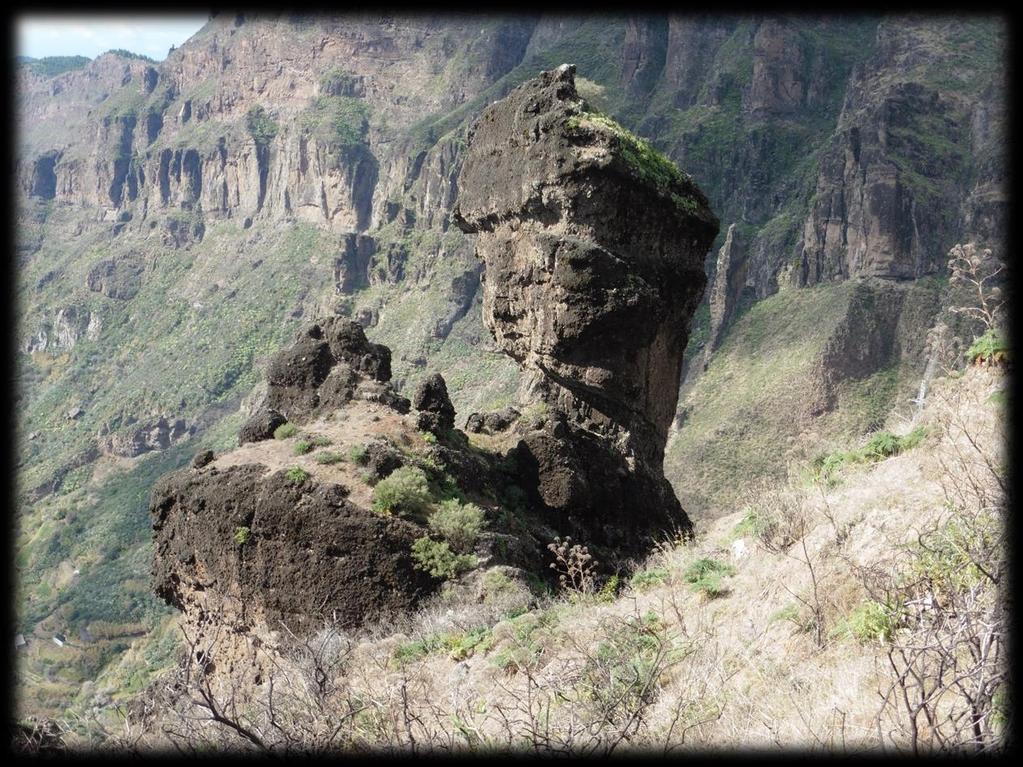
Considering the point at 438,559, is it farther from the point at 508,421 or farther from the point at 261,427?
the point at 508,421

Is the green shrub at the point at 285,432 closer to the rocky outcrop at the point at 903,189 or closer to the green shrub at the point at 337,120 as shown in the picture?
the rocky outcrop at the point at 903,189

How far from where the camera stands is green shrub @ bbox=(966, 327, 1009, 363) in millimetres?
9781

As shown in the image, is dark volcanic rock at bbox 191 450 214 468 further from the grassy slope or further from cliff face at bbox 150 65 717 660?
the grassy slope

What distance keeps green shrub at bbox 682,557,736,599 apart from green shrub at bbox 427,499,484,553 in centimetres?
481

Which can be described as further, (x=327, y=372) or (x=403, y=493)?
(x=327, y=372)

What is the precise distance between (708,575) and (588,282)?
963cm

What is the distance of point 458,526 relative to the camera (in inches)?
598

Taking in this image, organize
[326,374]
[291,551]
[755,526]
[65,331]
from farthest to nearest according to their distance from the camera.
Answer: [65,331]
[326,374]
[291,551]
[755,526]

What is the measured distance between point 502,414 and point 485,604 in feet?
30.8

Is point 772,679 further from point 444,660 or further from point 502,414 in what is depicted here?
point 502,414

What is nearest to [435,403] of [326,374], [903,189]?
[326,374]

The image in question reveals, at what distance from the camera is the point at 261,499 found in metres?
15.3

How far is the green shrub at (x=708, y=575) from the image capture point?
33.5 ft

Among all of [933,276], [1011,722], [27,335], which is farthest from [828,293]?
[27,335]
